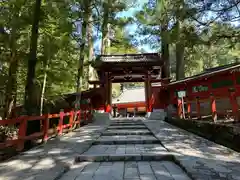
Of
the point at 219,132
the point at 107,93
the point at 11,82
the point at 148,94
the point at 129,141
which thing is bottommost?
the point at 129,141

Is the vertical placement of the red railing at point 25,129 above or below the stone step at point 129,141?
above

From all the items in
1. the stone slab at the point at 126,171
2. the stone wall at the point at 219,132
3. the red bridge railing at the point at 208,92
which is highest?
the red bridge railing at the point at 208,92

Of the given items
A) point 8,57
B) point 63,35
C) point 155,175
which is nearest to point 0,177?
point 155,175

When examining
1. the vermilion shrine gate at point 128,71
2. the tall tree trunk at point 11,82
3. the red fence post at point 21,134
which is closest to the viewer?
the red fence post at point 21,134

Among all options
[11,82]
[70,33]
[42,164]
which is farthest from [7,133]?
[42,164]

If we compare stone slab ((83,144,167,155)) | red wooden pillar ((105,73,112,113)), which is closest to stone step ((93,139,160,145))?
stone slab ((83,144,167,155))

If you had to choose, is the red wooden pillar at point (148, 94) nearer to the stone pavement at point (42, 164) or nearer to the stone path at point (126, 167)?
the stone pavement at point (42, 164)

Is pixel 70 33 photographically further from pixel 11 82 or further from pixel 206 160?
pixel 206 160

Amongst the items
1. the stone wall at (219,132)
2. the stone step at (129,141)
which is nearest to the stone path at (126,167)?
the stone step at (129,141)

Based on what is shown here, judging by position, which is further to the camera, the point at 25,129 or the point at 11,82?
the point at 11,82

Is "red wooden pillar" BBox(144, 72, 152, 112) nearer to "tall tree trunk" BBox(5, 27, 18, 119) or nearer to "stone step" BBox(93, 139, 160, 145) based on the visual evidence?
"tall tree trunk" BBox(5, 27, 18, 119)

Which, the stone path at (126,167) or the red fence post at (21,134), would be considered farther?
the red fence post at (21,134)

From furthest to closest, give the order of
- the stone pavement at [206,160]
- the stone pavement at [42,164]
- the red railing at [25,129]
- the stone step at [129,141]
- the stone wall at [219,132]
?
the stone step at [129,141], the stone wall at [219,132], the red railing at [25,129], the stone pavement at [42,164], the stone pavement at [206,160]

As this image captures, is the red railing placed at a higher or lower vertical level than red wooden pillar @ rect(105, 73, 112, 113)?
lower
